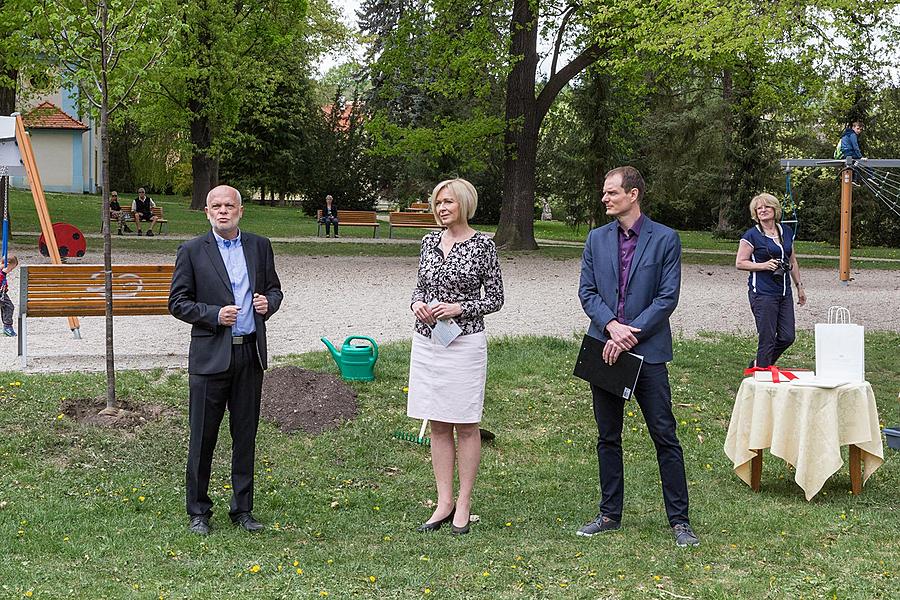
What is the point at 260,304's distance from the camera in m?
5.64

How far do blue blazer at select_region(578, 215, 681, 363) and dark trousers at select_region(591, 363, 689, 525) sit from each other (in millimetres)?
148

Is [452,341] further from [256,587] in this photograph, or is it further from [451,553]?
[256,587]

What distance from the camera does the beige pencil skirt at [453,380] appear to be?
5.65 m

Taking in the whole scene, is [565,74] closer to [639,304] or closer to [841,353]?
[841,353]

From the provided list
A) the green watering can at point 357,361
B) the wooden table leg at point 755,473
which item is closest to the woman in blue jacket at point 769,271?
the wooden table leg at point 755,473

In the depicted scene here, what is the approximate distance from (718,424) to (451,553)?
431 cm

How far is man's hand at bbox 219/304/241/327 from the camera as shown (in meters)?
5.50

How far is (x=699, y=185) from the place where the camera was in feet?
147

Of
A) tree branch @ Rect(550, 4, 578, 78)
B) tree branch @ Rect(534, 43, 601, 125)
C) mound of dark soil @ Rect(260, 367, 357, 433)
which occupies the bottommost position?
mound of dark soil @ Rect(260, 367, 357, 433)

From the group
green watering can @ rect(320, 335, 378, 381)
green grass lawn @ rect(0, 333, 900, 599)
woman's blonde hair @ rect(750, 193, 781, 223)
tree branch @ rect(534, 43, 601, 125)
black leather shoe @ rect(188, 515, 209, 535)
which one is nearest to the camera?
green grass lawn @ rect(0, 333, 900, 599)

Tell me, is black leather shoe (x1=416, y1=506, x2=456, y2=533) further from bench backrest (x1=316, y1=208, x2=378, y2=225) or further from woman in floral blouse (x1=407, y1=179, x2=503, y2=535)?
bench backrest (x1=316, y1=208, x2=378, y2=225)

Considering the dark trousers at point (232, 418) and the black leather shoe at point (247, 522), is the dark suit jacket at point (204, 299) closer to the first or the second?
the dark trousers at point (232, 418)

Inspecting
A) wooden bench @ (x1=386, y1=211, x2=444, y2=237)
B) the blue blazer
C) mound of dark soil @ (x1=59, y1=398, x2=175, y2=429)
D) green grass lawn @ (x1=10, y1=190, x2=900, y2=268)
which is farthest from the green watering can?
wooden bench @ (x1=386, y1=211, x2=444, y2=237)

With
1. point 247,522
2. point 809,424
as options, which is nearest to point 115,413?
point 247,522
